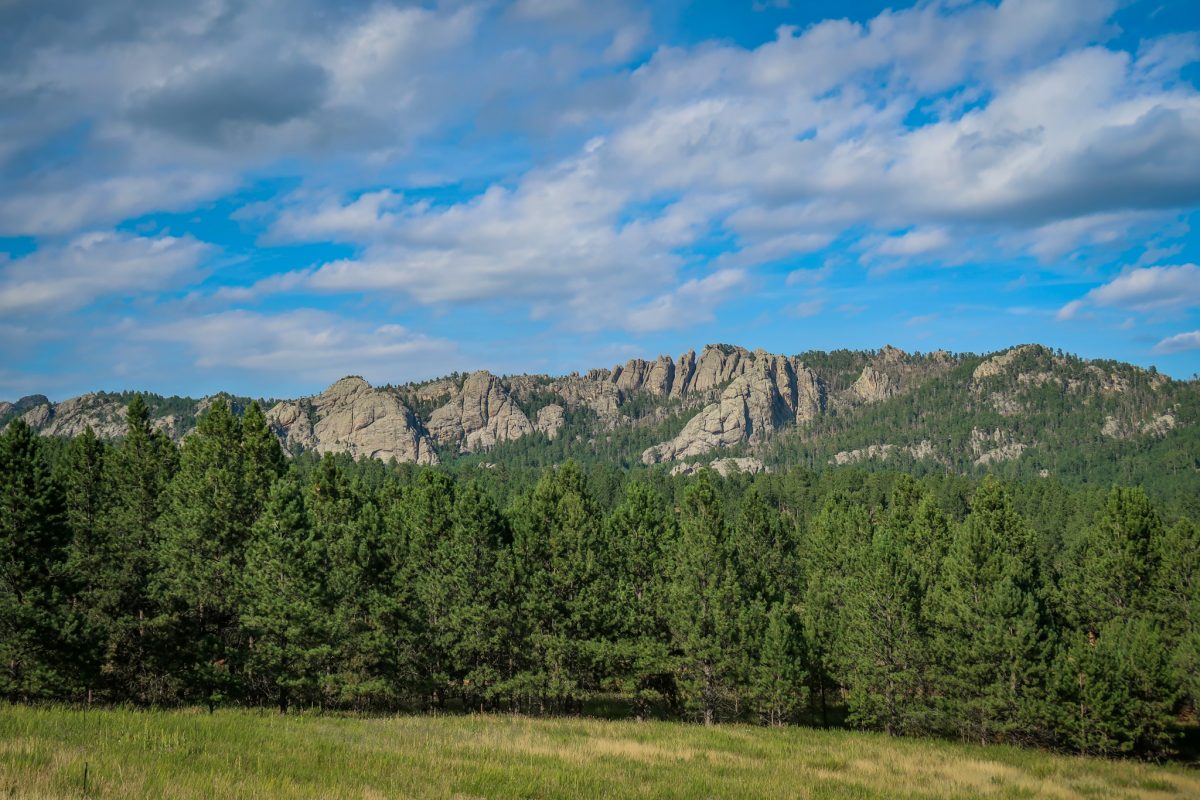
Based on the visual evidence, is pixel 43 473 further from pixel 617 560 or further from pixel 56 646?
pixel 617 560

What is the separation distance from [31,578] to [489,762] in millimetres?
22548

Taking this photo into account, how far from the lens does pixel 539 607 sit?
3859 cm

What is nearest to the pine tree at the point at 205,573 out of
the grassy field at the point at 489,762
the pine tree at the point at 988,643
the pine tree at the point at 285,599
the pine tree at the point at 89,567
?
the pine tree at the point at 285,599

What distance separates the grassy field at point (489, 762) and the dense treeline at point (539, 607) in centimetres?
344

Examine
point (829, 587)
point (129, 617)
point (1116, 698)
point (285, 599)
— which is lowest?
point (1116, 698)

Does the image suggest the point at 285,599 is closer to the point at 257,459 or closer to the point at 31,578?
the point at 31,578

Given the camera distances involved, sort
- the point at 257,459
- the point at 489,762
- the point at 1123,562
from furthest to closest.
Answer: the point at 1123,562 → the point at 257,459 → the point at 489,762

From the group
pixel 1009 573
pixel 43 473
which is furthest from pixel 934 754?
pixel 43 473

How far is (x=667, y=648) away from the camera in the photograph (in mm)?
39062

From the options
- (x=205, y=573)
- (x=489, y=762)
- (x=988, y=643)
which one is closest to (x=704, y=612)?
(x=988, y=643)

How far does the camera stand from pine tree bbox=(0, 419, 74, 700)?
2864 centimetres

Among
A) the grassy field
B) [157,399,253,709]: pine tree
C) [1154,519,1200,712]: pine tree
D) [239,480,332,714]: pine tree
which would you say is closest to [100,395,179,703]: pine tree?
[157,399,253,709]: pine tree

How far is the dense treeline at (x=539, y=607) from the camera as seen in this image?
32500mm

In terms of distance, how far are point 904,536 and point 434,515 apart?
103 feet
